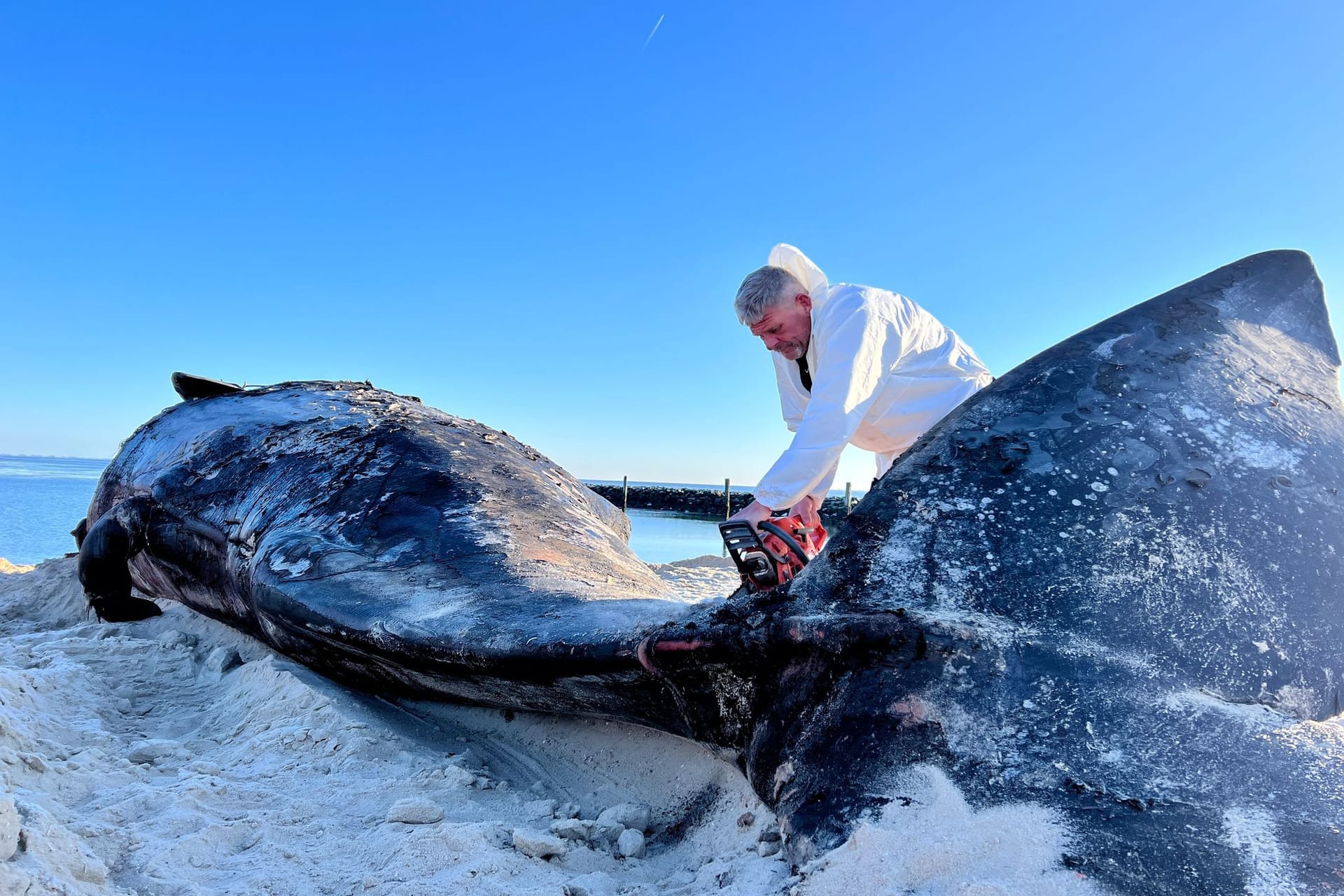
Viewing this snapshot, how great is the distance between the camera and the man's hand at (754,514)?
2.74 m

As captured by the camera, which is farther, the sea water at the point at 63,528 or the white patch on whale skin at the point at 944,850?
the sea water at the point at 63,528

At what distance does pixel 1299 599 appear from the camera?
5.79 ft

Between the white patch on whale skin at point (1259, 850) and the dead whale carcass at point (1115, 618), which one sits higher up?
the dead whale carcass at point (1115, 618)

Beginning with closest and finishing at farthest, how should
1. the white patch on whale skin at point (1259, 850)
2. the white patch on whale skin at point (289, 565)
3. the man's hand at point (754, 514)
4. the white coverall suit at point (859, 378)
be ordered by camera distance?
the white patch on whale skin at point (1259, 850), the man's hand at point (754, 514), the white coverall suit at point (859, 378), the white patch on whale skin at point (289, 565)

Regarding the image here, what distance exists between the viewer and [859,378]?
298 cm

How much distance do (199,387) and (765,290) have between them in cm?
422

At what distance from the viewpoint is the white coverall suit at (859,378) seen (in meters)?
2.91

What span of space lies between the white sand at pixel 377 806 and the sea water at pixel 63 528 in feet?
18.0

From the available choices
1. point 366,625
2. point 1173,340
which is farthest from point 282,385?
point 1173,340

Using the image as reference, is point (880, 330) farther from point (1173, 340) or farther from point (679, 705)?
point (679, 705)

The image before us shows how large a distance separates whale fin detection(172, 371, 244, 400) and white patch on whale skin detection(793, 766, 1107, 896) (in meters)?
5.33

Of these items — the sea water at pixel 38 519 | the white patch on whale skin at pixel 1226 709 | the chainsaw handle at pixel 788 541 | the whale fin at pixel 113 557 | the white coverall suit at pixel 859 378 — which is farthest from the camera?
the sea water at pixel 38 519

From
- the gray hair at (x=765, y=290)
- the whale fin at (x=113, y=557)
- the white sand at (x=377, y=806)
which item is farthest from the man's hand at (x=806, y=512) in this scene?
the whale fin at (x=113, y=557)

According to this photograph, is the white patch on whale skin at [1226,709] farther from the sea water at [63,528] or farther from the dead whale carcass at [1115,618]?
the sea water at [63,528]
